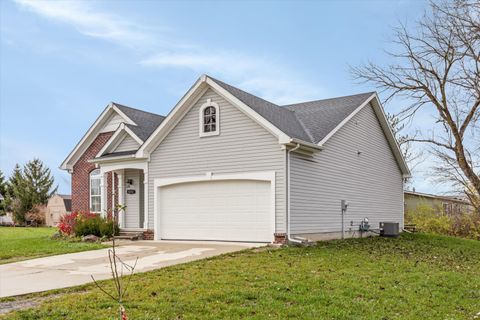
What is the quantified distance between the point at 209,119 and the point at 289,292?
384 inches

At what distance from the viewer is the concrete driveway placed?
29.8 feet

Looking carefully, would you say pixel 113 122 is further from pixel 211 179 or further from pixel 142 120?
pixel 211 179

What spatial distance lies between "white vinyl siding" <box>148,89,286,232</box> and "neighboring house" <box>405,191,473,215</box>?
17.7 metres

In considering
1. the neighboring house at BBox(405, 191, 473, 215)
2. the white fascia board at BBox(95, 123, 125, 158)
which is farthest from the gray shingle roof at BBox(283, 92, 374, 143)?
the neighboring house at BBox(405, 191, 473, 215)

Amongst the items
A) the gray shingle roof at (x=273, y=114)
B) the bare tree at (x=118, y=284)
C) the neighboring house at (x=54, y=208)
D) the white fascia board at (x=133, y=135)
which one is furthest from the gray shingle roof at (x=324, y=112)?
the neighboring house at (x=54, y=208)

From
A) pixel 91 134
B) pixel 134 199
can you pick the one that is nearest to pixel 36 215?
pixel 91 134

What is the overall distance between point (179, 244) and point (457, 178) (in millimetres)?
16351

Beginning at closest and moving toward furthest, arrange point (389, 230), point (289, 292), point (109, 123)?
point (289, 292) → point (389, 230) → point (109, 123)

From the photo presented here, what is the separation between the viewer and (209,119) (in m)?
16.5

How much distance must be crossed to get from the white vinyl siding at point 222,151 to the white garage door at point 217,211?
48cm

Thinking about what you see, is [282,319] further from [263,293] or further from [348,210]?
[348,210]

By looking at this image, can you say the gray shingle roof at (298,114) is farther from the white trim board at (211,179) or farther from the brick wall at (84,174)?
the brick wall at (84,174)

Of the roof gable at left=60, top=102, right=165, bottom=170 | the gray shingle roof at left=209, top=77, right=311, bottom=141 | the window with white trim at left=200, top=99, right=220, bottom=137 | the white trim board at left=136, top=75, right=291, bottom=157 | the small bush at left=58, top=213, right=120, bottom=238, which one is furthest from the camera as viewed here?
the roof gable at left=60, top=102, right=165, bottom=170

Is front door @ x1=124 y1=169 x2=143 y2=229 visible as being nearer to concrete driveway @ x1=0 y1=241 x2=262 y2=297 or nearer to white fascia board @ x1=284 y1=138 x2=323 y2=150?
concrete driveway @ x1=0 y1=241 x2=262 y2=297
